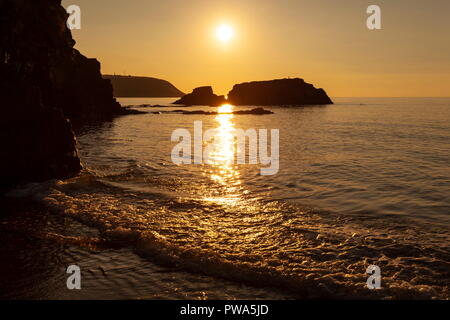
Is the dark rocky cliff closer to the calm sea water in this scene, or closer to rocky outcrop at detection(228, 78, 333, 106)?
the calm sea water

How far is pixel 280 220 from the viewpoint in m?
11.7

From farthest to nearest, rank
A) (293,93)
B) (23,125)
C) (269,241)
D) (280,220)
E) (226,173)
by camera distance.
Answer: (293,93)
(226,173)
(23,125)
(280,220)
(269,241)

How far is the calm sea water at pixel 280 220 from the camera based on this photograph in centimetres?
774

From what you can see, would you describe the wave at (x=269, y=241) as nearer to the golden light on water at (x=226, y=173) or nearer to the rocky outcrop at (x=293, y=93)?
the golden light on water at (x=226, y=173)

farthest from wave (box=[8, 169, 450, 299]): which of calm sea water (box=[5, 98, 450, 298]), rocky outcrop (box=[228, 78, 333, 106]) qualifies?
rocky outcrop (box=[228, 78, 333, 106])

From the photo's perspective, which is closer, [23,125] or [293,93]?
[23,125]

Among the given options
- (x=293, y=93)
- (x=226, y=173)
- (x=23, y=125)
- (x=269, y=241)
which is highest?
(x=293, y=93)

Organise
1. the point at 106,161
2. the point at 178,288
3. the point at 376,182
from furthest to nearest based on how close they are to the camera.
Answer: the point at 106,161
the point at 376,182
the point at 178,288

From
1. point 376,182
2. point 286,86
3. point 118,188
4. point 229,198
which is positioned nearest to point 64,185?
point 118,188

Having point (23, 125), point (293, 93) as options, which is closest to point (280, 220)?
point (23, 125)

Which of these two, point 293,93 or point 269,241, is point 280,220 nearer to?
point 269,241

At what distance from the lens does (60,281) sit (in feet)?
23.5
